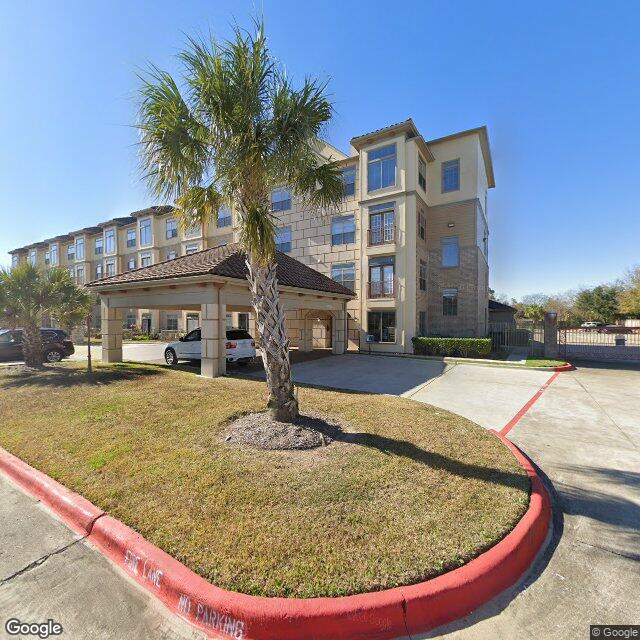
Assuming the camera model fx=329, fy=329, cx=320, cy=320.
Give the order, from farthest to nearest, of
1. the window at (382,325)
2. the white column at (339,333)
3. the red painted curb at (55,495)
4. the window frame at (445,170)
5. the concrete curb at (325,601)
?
the window frame at (445,170) → the window at (382,325) → the white column at (339,333) → the red painted curb at (55,495) → the concrete curb at (325,601)

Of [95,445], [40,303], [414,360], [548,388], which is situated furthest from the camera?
[414,360]

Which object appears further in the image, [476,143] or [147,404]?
[476,143]

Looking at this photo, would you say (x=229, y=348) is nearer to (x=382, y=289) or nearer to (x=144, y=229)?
(x=382, y=289)

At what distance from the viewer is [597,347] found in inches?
868

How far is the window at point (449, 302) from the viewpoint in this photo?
21953 mm

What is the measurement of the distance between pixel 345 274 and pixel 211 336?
1272cm

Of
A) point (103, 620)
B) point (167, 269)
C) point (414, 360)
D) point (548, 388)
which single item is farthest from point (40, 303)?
point (548, 388)

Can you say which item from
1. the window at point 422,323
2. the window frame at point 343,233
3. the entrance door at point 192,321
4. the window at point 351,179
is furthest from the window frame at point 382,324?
the entrance door at point 192,321

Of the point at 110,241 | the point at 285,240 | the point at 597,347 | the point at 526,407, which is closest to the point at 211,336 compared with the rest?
the point at 526,407

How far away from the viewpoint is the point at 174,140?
547cm

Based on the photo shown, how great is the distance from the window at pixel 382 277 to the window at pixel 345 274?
4.07 ft

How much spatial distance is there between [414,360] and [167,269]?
494 inches

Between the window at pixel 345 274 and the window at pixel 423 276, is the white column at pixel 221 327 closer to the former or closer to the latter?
the window at pixel 345 274

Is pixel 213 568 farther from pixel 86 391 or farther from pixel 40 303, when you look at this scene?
pixel 40 303
